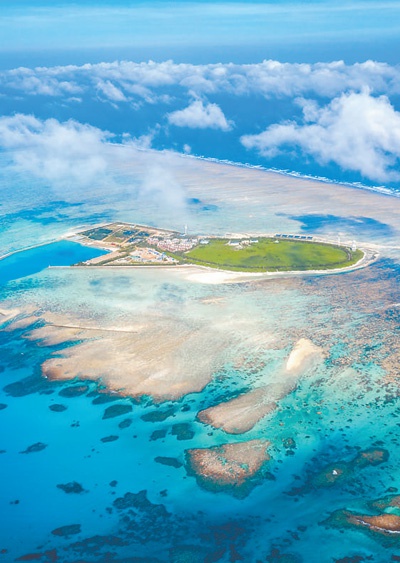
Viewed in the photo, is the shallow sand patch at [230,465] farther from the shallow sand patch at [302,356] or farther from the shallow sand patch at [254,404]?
the shallow sand patch at [302,356]

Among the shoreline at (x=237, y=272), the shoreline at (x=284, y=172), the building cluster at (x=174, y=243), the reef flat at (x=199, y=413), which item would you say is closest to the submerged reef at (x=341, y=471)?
the reef flat at (x=199, y=413)

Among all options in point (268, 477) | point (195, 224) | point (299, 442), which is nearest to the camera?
point (268, 477)

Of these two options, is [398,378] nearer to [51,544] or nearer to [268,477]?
[268,477]

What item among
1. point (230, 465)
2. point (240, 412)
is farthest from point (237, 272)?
point (230, 465)

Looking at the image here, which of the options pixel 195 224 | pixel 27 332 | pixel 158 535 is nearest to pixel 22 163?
pixel 195 224

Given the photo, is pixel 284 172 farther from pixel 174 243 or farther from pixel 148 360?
pixel 148 360

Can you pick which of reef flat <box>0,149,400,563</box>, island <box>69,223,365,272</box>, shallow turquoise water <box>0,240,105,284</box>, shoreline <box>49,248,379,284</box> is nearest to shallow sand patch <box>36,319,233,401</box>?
reef flat <box>0,149,400,563</box>
